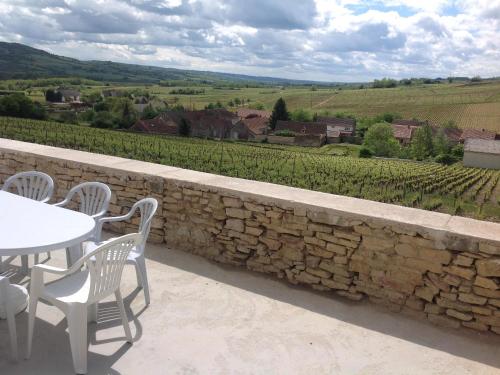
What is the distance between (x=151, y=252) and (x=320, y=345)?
1.60 meters

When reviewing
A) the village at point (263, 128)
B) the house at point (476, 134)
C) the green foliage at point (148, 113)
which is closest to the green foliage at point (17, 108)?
the village at point (263, 128)

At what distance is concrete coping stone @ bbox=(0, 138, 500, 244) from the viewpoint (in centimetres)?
243

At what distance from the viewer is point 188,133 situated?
44.2 m

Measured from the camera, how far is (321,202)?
111 inches

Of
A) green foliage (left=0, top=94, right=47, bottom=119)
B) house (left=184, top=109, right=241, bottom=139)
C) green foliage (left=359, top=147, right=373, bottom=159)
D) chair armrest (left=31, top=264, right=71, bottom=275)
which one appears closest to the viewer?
chair armrest (left=31, top=264, right=71, bottom=275)

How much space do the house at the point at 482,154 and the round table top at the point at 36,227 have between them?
3652 centimetres

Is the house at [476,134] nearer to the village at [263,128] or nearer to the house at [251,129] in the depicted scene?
the village at [263,128]

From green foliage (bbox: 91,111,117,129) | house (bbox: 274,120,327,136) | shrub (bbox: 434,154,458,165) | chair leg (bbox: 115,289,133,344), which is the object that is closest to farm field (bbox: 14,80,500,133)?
shrub (bbox: 434,154,458,165)

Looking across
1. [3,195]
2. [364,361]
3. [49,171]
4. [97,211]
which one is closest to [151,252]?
[97,211]

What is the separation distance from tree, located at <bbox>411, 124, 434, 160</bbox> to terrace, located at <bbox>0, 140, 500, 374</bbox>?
5388 cm

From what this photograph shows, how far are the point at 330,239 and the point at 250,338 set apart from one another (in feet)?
2.77

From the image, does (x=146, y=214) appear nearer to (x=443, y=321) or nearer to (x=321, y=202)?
(x=321, y=202)

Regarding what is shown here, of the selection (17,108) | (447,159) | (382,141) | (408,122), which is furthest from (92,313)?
(408,122)

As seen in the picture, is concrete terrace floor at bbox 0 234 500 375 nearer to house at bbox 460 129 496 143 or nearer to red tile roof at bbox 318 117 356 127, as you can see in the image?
house at bbox 460 129 496 143
